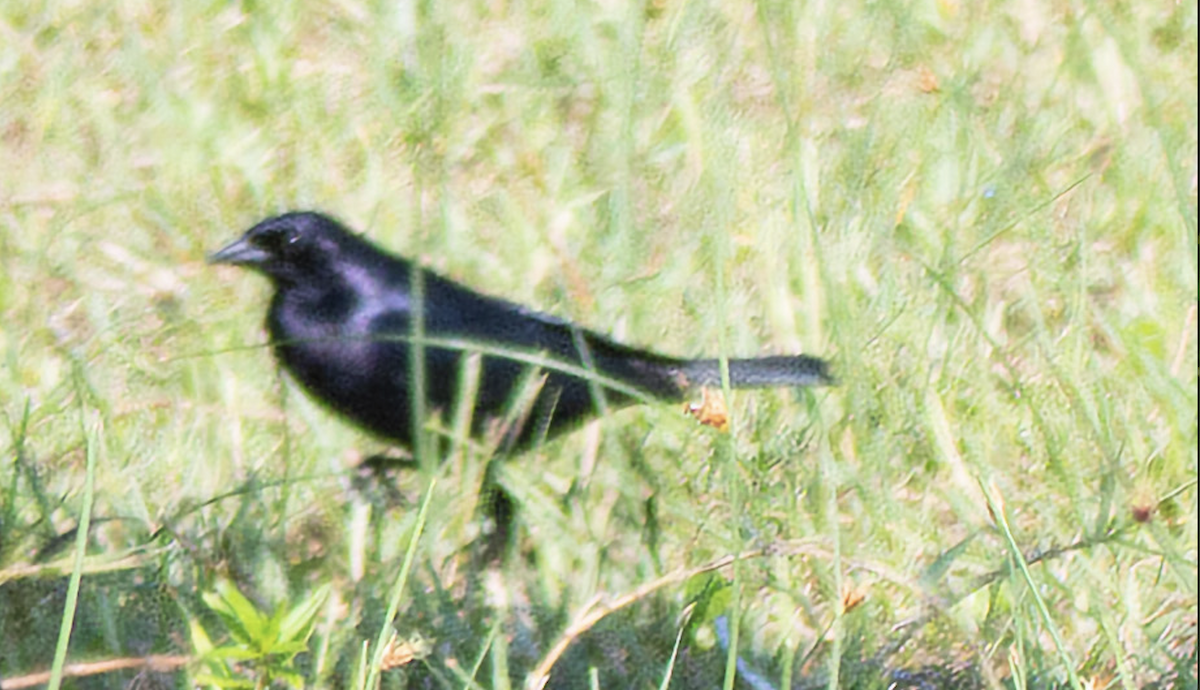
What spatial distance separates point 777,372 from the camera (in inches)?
127

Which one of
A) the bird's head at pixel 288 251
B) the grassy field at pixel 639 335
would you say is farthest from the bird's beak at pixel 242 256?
the grassy field at pixel 639 335

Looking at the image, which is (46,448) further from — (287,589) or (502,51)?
(502,51)

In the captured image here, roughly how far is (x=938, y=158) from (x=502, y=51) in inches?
47.9

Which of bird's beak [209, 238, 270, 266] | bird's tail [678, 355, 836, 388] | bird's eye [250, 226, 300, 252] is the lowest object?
bird's tail [678, 355, 836, 388]

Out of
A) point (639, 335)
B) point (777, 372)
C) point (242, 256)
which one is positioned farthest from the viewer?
point (639, 335)

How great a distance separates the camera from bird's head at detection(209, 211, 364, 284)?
11.5 ft

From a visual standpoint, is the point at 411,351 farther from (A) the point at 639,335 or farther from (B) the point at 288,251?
(A) the point at 639,335

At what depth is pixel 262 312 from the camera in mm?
3793

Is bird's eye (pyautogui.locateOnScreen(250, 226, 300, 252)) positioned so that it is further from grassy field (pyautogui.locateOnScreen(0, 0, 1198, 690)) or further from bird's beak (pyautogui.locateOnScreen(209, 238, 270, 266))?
grassy field (pyautogui.locateOnScreen(0, 0, 1198, 690))

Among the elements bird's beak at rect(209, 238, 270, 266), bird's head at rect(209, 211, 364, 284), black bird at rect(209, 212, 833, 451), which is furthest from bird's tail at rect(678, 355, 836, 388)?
bird's beak at rect(209, 238, 270, 266)

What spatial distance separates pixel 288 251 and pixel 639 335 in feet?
2.23

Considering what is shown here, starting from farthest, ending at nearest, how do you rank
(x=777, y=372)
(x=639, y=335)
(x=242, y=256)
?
(x=639, y=335) → (x=242, y=256) → (x=777, y=372)

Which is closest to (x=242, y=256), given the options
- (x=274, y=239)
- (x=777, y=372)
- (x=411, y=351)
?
(x=274, y=239)

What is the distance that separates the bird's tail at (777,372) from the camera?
316 cm
